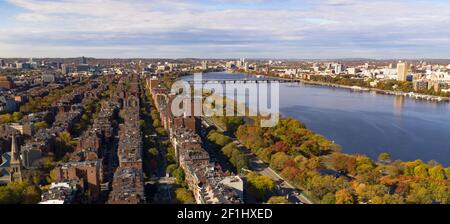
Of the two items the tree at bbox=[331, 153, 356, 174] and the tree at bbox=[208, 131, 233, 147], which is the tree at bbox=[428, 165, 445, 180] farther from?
the tree at bbox=[208, 131, 233, 147]

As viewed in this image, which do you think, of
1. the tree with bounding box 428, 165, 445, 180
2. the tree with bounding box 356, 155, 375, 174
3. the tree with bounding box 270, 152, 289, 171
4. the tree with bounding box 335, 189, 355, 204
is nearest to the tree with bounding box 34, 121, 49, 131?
the tree with bounding box 270, 152, 289, 171

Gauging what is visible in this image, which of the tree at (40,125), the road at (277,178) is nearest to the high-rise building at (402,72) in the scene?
the road at (277,178)

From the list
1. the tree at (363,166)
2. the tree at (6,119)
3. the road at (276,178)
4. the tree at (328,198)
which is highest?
the tree at (6,119)

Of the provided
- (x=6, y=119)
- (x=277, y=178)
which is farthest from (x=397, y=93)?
(x=6, y=119)

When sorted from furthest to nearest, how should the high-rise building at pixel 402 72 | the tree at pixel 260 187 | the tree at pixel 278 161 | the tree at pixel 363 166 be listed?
the high-rise building at pixel 402 72, the tree at pixel 278 161, the tree at pixel 363 166, the tree at pixel 260 187

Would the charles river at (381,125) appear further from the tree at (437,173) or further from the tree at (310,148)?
the tree at (437,173)

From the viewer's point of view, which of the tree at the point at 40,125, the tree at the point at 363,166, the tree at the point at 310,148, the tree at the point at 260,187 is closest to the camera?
the tree at the point at 260,187

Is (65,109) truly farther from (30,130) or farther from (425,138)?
(425,138)
